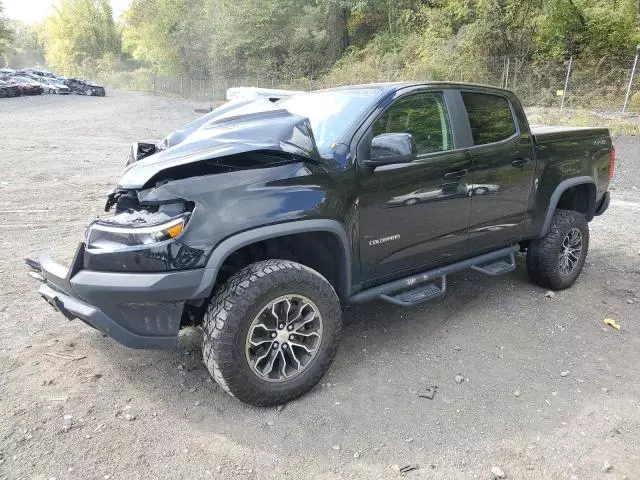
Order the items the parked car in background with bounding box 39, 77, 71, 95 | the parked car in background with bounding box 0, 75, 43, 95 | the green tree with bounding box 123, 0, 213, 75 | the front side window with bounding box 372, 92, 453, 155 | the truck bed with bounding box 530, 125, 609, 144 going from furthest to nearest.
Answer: the green tree with bounding box 123, 0, 213, 75, the parked car in background with bounding box 39, 77, 71, 95, the parked car in background with bounding box 0, 75, 43, 95, the truck bed with bounding box 530, 125, 609, 144, the front side window with bounding box 372, 92, 453, 155

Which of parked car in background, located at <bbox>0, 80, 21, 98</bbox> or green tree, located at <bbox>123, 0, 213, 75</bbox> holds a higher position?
green tree, located at <bbox>123, 0, 213, 75</bbox>

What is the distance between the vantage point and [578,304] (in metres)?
4.70

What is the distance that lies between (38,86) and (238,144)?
128ft

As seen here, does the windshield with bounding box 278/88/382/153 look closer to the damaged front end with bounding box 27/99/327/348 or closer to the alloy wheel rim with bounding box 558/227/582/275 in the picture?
the damaged front end with bounding box 27/99/327/348

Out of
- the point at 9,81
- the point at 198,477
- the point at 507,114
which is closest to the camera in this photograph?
the point at 198,477

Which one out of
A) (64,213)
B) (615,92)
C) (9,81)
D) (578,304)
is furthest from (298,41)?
(578,304)

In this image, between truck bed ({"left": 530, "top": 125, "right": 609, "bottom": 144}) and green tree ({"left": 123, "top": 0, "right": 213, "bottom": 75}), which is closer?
truck bed ({"left": 530, "top": 125, "right": 609, "bottom": 144})

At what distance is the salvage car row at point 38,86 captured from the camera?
33094 millimetres

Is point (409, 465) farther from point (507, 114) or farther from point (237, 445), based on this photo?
point (507, 114)

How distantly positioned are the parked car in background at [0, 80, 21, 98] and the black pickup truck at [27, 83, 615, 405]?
34091 mm

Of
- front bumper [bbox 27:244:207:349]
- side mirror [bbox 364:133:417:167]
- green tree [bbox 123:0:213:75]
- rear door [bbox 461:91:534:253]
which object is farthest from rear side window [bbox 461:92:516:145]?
green tree [bbox 123:0:213:75]

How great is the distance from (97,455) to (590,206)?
473 centimetres

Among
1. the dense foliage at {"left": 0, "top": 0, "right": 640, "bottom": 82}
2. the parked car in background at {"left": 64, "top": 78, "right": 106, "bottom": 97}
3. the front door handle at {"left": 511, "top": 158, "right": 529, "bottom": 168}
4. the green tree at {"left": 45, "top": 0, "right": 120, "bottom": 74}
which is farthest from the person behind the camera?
the green tree at {"left": 45, "top": 0, "right": 120, "bottom": 74}

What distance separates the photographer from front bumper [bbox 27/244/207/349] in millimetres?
2689
